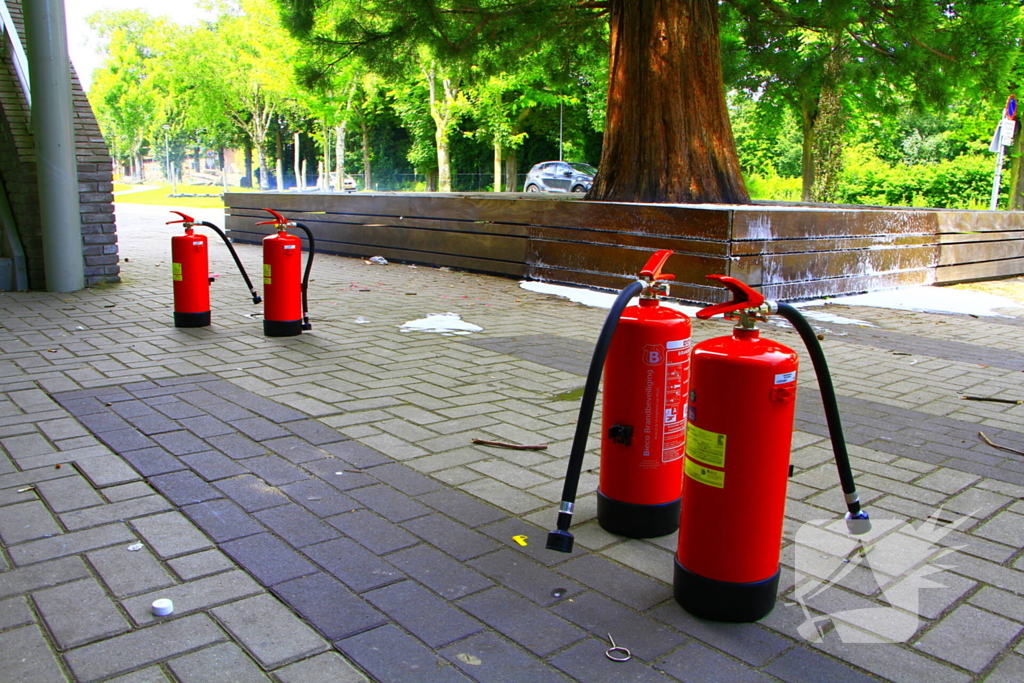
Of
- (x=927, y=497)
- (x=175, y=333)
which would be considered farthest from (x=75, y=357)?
(x=927, y=497)

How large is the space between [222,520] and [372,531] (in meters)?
0.67

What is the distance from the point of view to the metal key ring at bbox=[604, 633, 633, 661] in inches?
104

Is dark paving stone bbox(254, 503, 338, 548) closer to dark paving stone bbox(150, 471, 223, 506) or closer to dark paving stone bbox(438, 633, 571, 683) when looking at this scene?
dark paving stone bbox(150, 471, 223, 506)

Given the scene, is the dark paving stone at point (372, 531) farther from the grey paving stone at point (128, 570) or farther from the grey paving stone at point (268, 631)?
the grey paving stone at point (128, 570)

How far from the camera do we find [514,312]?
9.23 m

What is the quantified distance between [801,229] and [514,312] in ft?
11.6

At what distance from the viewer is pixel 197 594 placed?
298 cm

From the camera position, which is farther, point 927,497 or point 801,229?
point 801,229

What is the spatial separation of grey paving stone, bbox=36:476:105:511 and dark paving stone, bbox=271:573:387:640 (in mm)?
1292

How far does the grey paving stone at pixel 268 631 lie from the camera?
8.60 ft

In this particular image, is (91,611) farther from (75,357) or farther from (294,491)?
(75,357)

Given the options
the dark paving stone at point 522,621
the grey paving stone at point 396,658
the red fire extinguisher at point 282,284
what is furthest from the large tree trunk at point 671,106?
the grey paving stone at point 396,658

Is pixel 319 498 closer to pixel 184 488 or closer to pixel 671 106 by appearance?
pixel 184 488

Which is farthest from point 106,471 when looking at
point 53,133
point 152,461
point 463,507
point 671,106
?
point 671,106
